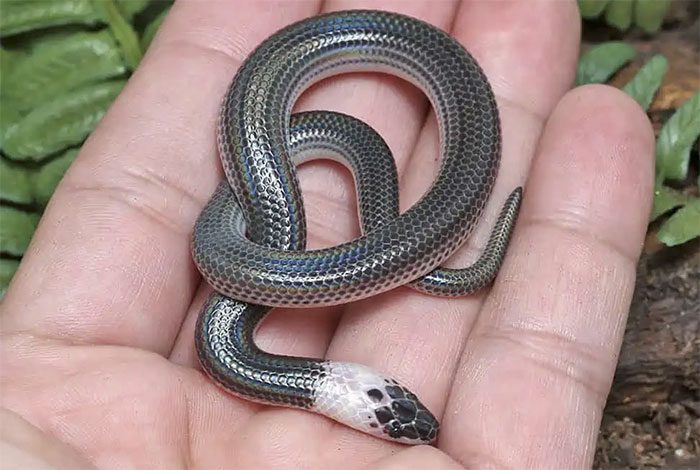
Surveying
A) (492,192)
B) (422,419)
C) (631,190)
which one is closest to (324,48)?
(492,192)

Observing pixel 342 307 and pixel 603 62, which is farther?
pixel 603 62

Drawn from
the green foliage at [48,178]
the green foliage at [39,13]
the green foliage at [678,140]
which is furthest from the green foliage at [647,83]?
the green foliage at [48,178]

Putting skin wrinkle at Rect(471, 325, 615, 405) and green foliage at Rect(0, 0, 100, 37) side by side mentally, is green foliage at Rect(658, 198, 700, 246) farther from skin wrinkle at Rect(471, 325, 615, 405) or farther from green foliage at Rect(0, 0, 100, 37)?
green foliage at Rect(0, 0, 100, 37)

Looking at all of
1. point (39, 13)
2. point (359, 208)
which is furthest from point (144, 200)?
point (39, 13)

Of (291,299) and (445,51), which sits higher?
(445,51)

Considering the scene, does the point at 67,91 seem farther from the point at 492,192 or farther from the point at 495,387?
the point at 495,387

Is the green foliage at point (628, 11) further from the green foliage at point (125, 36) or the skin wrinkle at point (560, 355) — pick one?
the green foliage at point (125, 36)

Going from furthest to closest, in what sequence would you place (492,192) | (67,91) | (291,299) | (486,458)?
(67,91)
(492,192)
(291,299)
(486,458)

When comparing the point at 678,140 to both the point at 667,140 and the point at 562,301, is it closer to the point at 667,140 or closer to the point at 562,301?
the point at 667,140
